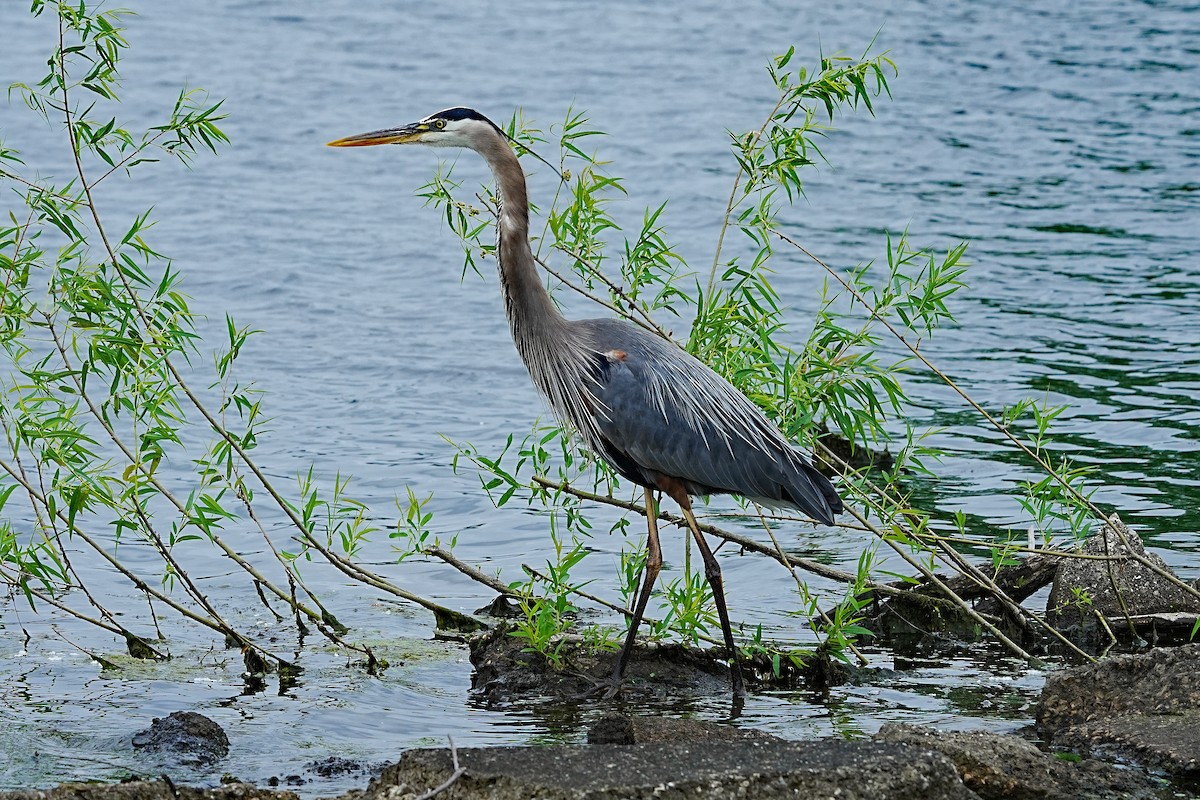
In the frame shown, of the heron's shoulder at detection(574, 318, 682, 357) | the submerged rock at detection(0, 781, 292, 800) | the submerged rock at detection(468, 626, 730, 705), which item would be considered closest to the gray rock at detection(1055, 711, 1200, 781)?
the submerged rock at detection(468, 626, 730, 705)

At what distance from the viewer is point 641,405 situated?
6.21 m

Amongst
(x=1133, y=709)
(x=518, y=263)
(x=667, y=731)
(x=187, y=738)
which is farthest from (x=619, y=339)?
(x=1133, y=709)

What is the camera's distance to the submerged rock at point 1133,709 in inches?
203

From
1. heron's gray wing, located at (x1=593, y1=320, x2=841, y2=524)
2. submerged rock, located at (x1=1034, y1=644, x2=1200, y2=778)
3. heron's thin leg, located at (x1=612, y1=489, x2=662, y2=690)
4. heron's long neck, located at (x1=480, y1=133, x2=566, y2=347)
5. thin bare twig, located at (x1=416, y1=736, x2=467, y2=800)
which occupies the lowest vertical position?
thin bare twig, located at (x1=416, y1=736, x2=467, y2=800)

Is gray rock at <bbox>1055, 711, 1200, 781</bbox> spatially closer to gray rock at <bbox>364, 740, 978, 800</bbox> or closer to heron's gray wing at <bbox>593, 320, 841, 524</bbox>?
gray rock at <bbox>364, 740, 978, 800</bbox>

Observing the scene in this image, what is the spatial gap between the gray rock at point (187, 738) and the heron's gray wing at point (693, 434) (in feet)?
6.26

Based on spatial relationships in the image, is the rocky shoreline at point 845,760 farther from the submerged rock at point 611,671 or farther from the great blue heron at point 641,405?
the great blue heron at point 641,405

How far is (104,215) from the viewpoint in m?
15.8

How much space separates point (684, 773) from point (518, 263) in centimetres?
257

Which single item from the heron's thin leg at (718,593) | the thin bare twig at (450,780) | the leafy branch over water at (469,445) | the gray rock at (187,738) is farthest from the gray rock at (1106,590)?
the gray rock at (187,738)

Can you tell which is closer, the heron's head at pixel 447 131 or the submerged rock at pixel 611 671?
the heron's head at pixel 447 131

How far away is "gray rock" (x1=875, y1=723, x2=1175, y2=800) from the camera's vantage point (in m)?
4.79

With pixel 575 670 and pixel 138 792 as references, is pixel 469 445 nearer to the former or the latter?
pixel 575 670

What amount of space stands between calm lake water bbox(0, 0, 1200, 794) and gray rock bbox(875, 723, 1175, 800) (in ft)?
3.02
